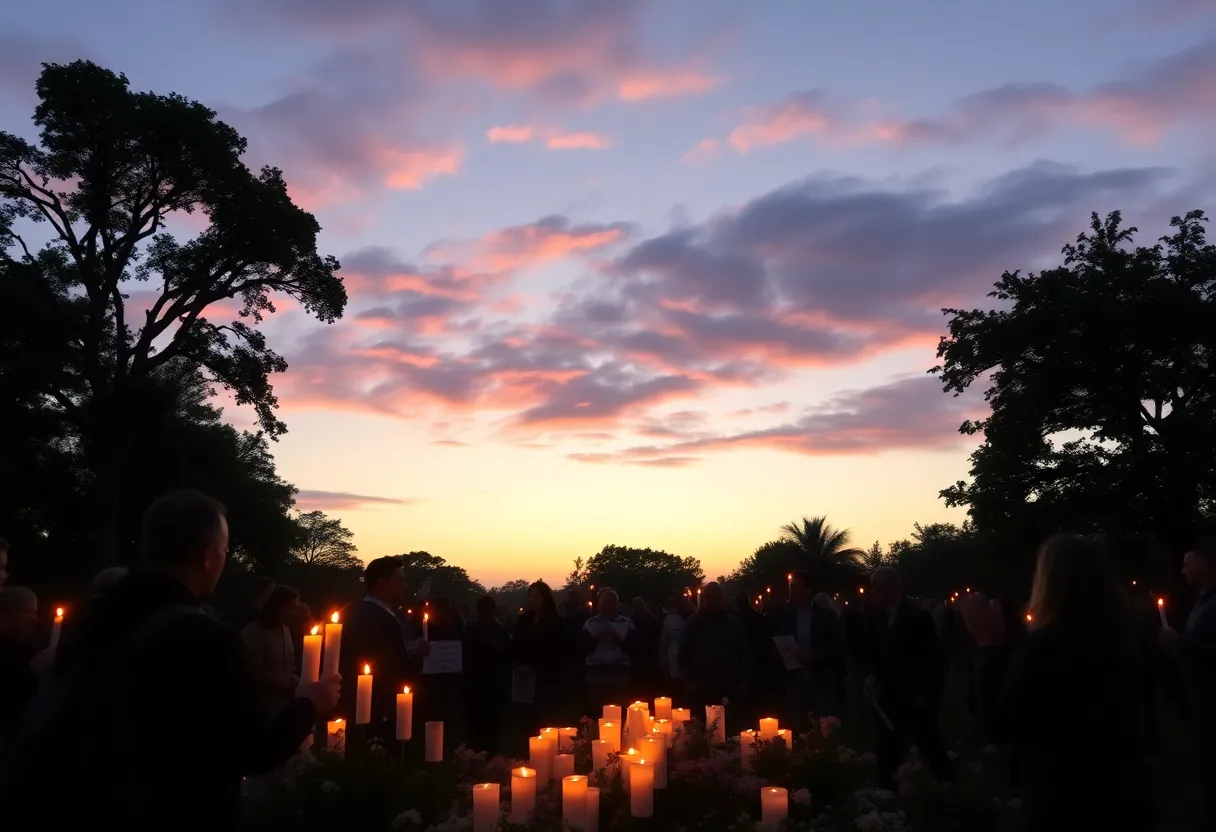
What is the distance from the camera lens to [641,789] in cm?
525

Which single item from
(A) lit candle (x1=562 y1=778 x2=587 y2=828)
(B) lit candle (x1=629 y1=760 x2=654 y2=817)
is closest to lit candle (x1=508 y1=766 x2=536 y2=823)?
(A) lit candle (x1=562 y1=778 x2=587 y2=828)

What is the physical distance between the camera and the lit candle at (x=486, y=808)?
5.03m

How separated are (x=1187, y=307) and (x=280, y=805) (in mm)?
29375

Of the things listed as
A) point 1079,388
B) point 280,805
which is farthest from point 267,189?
point 1079,388

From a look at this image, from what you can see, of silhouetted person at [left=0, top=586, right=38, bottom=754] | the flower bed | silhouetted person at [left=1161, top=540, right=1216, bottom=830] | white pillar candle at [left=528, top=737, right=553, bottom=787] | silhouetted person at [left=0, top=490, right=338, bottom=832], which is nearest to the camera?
silhouetted person at [left=0, top=490, right=338, bottom=832]

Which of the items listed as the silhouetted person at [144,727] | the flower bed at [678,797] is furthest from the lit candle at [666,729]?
the silhouetted person at [144,727]

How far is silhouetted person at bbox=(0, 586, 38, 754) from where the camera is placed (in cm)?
480

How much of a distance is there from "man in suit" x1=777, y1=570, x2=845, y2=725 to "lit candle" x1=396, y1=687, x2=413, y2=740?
5.05 metres

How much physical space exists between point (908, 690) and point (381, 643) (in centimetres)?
425

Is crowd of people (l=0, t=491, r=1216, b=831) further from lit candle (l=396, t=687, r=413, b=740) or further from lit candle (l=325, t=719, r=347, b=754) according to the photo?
lit candle (l=396, t=687, r=413, b=740)

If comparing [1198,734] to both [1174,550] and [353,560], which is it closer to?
[1174,550]

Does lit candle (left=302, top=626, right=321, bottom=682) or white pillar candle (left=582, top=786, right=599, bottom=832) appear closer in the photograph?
lit candle (left=302, top=626, right=321, bottom=682)

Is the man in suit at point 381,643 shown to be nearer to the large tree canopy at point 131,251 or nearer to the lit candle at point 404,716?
the lit candle at point 404,716

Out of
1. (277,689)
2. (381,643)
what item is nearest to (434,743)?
(381,643)
